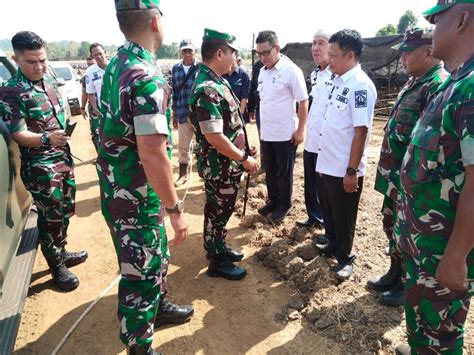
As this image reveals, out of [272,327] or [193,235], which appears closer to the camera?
[272,327]

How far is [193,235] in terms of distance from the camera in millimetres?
4020

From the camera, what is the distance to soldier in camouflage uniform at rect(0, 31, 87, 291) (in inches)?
104

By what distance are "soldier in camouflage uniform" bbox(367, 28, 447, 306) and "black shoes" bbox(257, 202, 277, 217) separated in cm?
174

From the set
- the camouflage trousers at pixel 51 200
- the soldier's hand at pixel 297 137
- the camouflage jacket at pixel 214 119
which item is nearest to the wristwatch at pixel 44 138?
the camouflage trousers at pixel 51 200

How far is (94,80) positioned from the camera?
18.0ft

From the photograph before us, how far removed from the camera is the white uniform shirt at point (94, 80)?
5453 millimetres

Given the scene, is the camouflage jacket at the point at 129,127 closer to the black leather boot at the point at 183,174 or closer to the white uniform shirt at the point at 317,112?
the white uniform shirt at the point at 317,112

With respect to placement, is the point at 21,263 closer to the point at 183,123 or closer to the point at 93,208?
the point at 93,208

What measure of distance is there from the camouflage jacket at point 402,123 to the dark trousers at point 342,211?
0.84ft

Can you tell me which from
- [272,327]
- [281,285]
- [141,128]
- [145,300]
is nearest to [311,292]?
[281,285]

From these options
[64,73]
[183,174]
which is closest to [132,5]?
[183,174]

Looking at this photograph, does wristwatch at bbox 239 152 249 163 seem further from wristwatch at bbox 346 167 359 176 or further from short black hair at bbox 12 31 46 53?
short black hair at bbox 12 31 46 53

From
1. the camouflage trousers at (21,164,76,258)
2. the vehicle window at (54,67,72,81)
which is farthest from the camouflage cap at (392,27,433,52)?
the vehicle window at (54,67,72,81)

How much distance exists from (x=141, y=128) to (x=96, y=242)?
2.71 m
